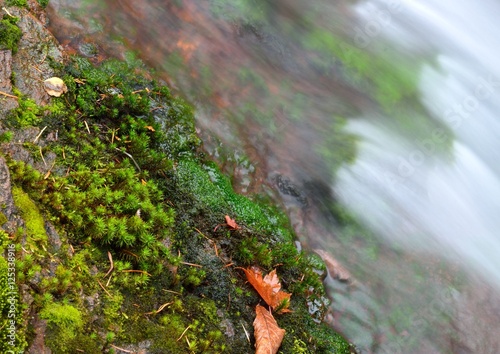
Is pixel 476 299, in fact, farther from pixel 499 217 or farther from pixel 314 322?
pixel 314 322

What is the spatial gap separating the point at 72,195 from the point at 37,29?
2.38 meters

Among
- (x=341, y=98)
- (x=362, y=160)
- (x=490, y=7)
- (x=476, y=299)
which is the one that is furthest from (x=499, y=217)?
(x=490, y=7)

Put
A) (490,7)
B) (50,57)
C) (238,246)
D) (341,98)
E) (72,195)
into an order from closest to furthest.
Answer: (72,195)
(238,246)
(50,57)
(341,98)
(490,7)

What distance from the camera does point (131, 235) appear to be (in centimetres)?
350

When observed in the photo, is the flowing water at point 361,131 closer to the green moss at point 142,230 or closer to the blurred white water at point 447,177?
the blurred white water at point 447,177

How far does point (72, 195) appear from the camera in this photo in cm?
345

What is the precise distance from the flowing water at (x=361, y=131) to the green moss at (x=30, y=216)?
7.94 ft

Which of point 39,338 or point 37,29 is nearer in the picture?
point 39,338

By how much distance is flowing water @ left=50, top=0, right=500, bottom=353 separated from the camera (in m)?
5.32

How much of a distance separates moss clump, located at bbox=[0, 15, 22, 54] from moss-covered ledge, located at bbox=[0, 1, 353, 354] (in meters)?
0.42

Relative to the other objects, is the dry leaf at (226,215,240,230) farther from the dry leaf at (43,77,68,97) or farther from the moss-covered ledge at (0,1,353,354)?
the dry leaf at (43,77,68,97)

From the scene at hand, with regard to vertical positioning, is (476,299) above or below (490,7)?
below

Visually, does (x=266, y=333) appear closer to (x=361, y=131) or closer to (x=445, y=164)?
(x=361, y=131)

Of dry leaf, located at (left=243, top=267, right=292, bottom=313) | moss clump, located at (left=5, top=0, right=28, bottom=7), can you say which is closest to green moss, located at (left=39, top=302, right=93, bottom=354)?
dry leaf, located at (left=243, top=267, right=292, bottom=313)
